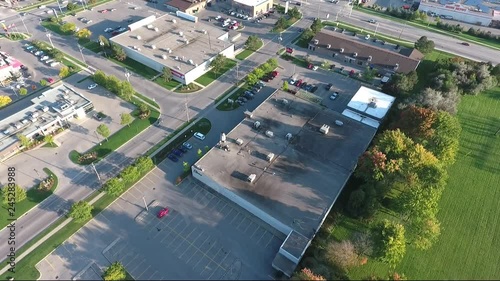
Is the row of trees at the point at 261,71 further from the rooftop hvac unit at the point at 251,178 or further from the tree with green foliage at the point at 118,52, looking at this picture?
the tree with green foliage at the point at 118,52

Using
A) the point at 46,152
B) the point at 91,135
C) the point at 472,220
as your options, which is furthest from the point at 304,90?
the point at 46,152

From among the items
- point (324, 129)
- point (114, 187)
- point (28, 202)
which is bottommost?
point (28, 202)

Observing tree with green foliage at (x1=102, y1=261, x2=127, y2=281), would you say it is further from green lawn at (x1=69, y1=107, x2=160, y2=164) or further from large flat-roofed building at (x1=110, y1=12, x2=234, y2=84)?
large flat-roofed building at (x1=110, y1=12, x2=234, y2=84)

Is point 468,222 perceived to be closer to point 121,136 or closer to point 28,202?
point 121,136

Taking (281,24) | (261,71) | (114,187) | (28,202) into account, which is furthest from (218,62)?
(28,202)

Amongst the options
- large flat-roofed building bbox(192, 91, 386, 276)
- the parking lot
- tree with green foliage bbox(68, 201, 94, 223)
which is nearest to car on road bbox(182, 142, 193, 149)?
large flat-roofed building bbox(192, 91, 386, 276)

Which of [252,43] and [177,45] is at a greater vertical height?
[252,43]
